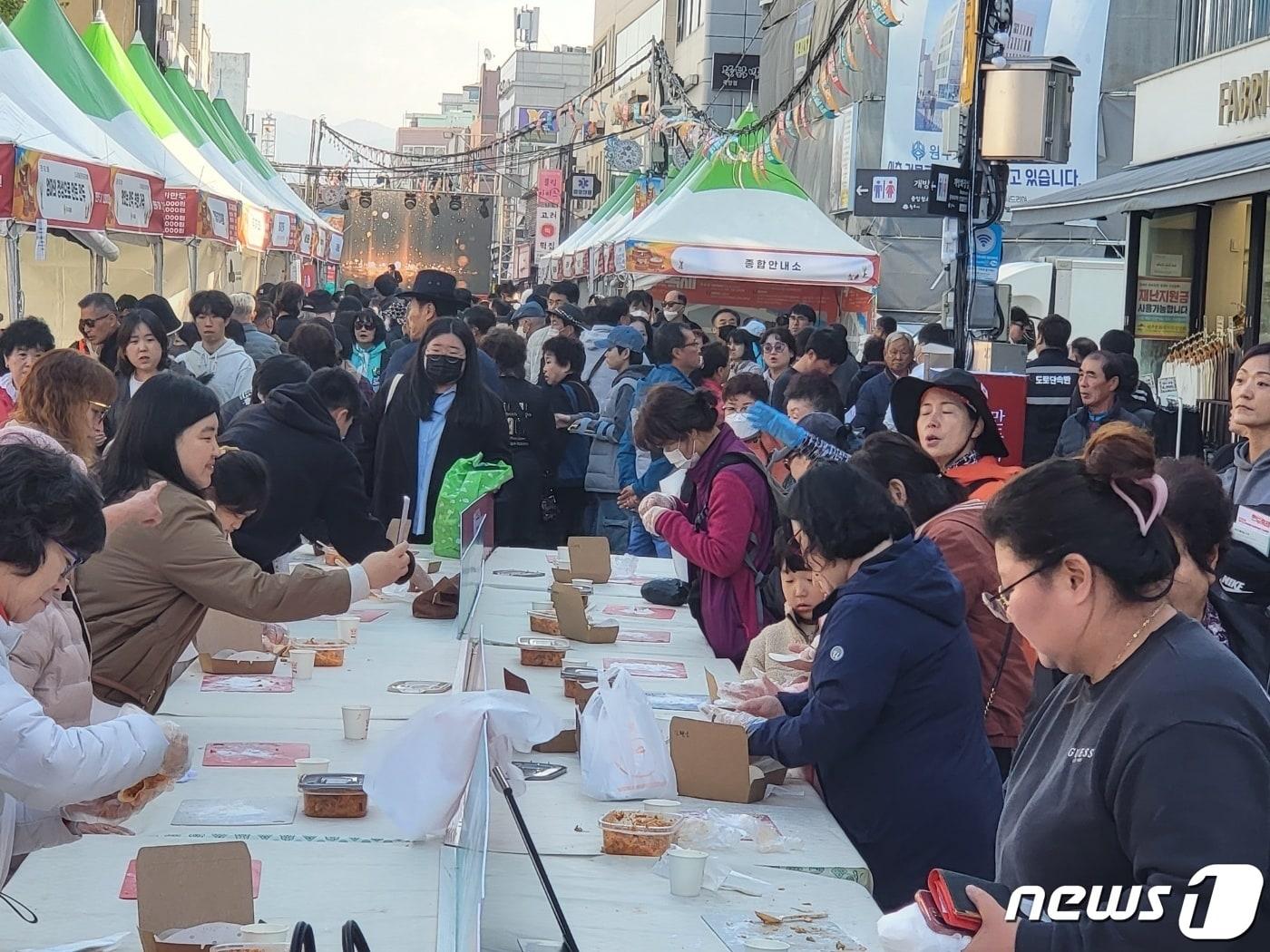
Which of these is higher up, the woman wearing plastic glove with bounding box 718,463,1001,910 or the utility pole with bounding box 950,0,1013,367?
the utility pole with bounding box 950,0,1013,367

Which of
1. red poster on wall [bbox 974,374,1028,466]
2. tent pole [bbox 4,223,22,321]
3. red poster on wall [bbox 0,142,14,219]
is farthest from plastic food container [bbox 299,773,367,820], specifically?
tent pole [bbox 4,223,22,321]

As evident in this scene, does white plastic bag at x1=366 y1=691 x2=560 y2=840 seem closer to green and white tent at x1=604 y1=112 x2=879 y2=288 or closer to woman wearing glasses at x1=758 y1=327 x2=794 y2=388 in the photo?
woman wearing glasses at x1=758 y1=327 x2=794 y2=388

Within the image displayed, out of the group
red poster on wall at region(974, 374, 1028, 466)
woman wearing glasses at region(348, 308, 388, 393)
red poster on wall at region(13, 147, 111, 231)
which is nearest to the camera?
red poster on wall at region(974, 374, 1028, 466)

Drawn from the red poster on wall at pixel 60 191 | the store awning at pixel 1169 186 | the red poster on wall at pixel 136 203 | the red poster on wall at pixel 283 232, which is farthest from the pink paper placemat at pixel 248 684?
the red poster on wall at pixel 283 232

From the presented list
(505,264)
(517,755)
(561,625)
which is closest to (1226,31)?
(561,625)

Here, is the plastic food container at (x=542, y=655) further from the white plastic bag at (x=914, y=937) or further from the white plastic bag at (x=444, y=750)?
the white plastic bag at (x=914, y=937)

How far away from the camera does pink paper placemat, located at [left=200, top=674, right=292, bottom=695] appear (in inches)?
193

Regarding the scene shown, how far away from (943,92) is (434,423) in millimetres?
16416

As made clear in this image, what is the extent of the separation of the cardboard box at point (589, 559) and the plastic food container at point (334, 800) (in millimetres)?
3979

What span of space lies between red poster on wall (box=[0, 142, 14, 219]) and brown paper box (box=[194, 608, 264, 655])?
5710mm

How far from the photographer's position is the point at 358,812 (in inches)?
143

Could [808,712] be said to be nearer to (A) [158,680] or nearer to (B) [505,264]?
(A) [158,680]

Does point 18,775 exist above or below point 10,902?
above

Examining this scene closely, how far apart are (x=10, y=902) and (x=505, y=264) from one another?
89294 mm
